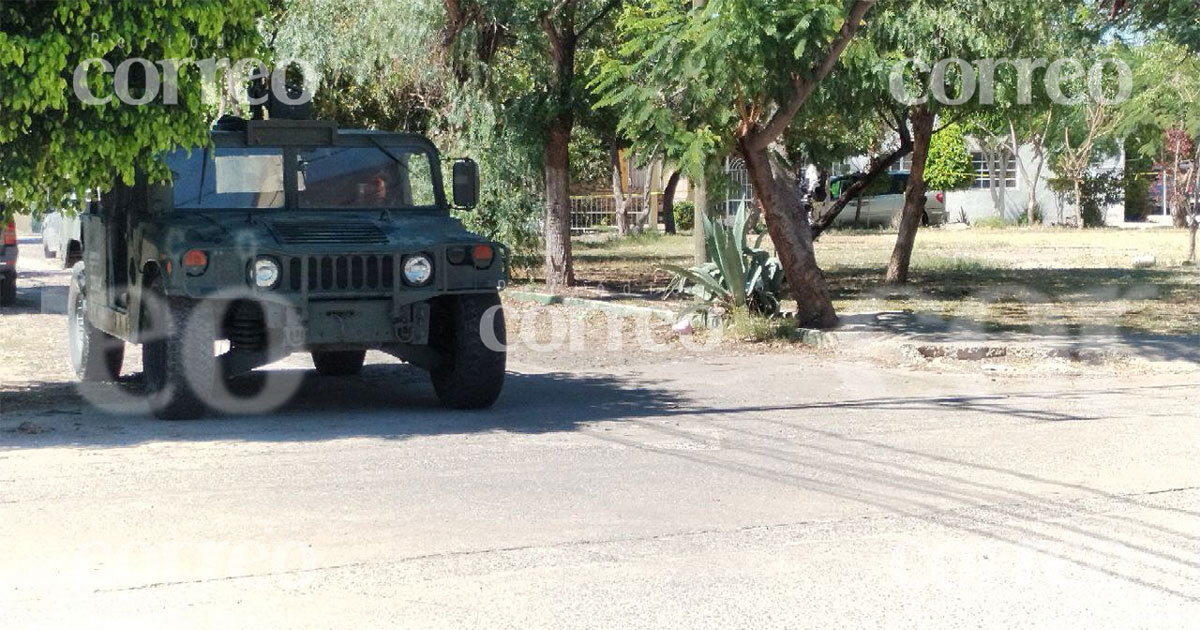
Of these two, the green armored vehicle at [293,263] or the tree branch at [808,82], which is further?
the tree branch at [808,82]

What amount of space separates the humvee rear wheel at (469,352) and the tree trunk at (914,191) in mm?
11085

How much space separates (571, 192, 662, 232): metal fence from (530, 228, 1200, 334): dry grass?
24.6 feet

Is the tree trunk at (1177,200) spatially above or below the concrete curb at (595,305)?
above

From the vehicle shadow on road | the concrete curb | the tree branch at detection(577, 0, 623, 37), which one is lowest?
Answer: the vehicle shadow on road

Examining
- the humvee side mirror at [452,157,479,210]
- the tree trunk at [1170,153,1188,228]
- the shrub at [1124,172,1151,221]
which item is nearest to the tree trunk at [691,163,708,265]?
the humvee side mirror at [452,157,479,210]

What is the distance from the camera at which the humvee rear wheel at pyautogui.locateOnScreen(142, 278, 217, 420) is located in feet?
31.9

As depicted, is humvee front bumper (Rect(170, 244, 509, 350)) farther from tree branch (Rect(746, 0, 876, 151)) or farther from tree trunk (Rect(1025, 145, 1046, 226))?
tree trunk (Rect(1025, 145, 1046, 226))

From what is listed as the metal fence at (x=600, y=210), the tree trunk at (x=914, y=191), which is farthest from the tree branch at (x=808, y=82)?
the metal fence at (x=600, y=210)

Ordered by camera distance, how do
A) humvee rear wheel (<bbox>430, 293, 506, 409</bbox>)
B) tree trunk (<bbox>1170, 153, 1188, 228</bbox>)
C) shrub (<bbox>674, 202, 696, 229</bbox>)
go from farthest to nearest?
shrub (<bbox>674, 202, 696, 229</bbox>) < tree trunk (<bbox>1170, 153, 1188, 228</bbox>) < humvee rear wheel (<bbox>430, 293, 506, 409</bbox>)

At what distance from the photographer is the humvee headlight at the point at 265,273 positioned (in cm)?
964

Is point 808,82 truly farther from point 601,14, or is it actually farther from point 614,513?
point 614,513

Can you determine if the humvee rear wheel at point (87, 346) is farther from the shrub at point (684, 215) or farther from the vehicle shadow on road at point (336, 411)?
the shrub at point (684, 215)

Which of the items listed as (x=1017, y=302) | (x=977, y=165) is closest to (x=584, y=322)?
(x=1017, y=302)

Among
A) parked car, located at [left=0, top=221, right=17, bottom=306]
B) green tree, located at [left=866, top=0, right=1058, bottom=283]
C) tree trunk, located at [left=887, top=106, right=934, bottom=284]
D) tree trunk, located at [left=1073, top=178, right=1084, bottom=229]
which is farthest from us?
tree trunk, located at [left=1073, top=178, right=1084, bottom=229]
